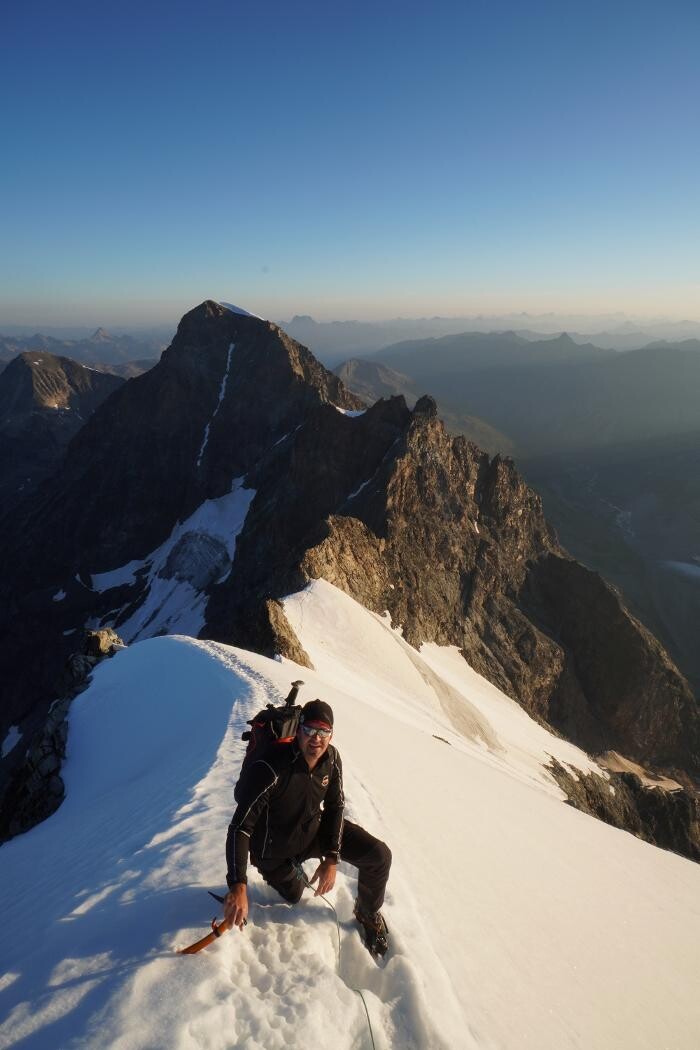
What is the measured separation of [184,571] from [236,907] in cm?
7378

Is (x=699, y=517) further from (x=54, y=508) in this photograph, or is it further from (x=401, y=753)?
(x=401, y=753)

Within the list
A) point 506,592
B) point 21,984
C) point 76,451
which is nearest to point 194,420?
point 76,451

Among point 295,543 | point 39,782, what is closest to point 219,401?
point 295,543

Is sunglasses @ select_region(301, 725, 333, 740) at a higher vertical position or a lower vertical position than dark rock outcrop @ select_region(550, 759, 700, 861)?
higher

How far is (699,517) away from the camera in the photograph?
186 meters

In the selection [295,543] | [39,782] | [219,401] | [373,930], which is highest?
[219,401]

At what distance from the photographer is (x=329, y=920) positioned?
4863 mm

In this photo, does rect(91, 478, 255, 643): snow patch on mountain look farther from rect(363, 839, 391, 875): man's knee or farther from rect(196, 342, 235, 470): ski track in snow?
rect(363, 839, 391, 875): man's knee

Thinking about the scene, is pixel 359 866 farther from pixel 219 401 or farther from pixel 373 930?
pixel 219 401

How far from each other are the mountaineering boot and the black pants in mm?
44

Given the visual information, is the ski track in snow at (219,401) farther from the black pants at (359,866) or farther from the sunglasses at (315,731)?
the sunglasses at (315,731)

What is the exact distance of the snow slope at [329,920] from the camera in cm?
380

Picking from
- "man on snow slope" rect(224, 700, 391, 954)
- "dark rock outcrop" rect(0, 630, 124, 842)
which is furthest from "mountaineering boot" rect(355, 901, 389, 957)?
"dark rock outcrop" rect(0, 630, 124, 842)

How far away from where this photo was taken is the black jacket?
14.5 feet
